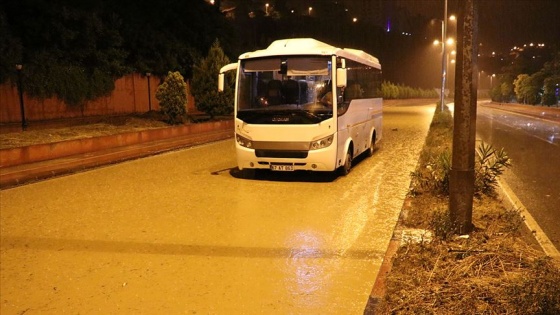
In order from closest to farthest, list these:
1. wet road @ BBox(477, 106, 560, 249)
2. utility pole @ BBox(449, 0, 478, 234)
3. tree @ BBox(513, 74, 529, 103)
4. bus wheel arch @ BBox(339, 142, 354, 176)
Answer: utility pole @ BBox(449, 0, 478, 234) < wet road @ BBox(477, 106, 560, 249) < bus wheel arch @ BBox(339, 142, 354, 176) < tree @ BBox(513, 74, 529, 103)

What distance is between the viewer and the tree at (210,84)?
2397cm

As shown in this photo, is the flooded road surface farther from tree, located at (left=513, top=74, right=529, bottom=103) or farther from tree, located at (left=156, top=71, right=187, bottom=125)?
tree, located at (left=513, top=74, right=529, bottom=103)

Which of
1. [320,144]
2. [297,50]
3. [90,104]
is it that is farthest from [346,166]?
[90,104]

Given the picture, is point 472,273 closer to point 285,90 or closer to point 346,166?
point 285,90

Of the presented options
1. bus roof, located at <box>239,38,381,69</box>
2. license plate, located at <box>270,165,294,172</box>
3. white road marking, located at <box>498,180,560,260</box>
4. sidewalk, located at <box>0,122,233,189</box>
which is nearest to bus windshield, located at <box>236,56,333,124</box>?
bus roof, located at <box>239,38,381,69</box>

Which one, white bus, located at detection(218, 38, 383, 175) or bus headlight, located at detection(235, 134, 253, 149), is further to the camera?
bus headlight, located at detection(235, 134, 253, 149)

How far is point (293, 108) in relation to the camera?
10492 millimetres

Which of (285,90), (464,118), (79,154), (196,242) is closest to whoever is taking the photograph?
(464,118)

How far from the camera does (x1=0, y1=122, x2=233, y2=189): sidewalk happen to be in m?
11.7

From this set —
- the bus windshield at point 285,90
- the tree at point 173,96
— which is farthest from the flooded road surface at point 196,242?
the tree at point 173,96

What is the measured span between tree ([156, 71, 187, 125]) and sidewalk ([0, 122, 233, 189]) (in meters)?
1.88

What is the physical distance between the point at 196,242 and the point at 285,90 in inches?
201

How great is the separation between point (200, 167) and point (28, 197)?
445 cm

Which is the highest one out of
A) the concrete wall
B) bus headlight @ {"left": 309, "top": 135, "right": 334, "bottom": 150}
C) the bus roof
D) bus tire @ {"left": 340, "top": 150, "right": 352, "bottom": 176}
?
the bus roof
